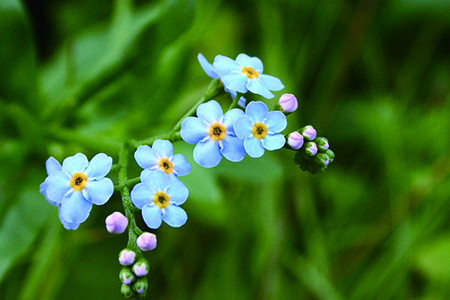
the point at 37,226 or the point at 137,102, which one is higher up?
the point at 137,102

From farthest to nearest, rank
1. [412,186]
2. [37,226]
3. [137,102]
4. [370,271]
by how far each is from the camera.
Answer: [412,186], [370,271], [137,102], [37,226]

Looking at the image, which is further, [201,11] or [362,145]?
[362,145]

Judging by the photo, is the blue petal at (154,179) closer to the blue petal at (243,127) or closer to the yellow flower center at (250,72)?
the blue petal at (243,127)

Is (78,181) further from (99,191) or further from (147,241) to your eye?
(147,241)

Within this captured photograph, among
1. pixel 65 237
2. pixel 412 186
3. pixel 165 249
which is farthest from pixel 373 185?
pixel 65 237

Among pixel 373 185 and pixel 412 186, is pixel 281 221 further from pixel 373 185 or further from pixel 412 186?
pixel 412 186

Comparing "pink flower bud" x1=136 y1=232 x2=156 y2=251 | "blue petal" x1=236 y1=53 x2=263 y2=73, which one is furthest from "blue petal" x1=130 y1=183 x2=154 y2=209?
"blue petal" x1=236 y1=53 x2=263 y2=73

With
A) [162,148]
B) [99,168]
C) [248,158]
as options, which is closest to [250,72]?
[162,148]
